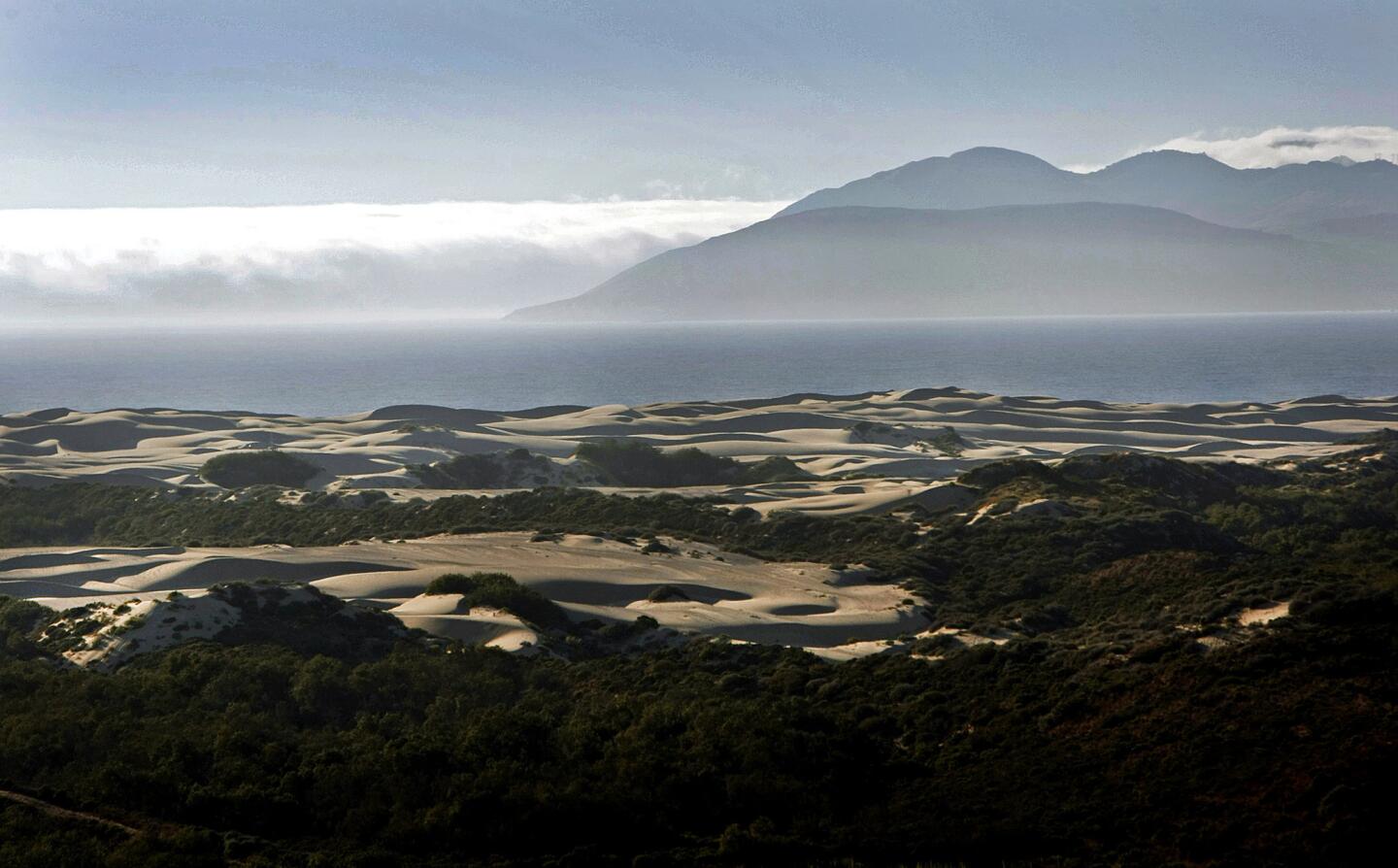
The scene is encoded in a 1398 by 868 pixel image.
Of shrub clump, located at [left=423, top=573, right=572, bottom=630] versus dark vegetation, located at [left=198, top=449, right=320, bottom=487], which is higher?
dark vegetation, located at [left=198, top=449, right=320, bottom=487]

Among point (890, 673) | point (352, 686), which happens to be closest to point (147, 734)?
point (352, 686)

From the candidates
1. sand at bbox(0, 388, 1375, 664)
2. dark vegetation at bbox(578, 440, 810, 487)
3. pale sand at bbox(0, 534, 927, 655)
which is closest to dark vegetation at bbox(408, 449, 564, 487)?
sand at bbox(0, 388, 1375, 664)

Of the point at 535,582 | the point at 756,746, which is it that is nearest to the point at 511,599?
the point at 535,582

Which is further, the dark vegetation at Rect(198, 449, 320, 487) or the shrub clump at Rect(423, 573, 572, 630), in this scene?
the dark vegetation at Rect(198, 449, 320, 487)

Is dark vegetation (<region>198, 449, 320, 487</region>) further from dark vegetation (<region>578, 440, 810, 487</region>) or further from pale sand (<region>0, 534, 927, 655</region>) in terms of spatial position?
pale sand (<region>0, 534, 927, 655</region>)

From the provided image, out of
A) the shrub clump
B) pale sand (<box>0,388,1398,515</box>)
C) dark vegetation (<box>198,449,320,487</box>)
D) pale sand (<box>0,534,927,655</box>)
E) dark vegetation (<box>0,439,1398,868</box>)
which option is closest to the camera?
dark vegetation (<box>0,439,1398,868</box>)
